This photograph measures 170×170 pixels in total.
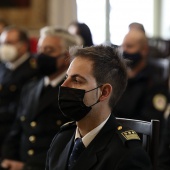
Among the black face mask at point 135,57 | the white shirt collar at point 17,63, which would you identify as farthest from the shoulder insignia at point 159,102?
the white shirt collar at point 17,63

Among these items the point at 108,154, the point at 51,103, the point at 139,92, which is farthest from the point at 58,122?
the point at 108,154

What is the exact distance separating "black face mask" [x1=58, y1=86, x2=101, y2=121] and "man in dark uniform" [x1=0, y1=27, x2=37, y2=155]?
6.27 feet

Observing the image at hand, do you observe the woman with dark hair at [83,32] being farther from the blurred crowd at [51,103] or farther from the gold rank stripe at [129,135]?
the gold rank stripe at [129,135]

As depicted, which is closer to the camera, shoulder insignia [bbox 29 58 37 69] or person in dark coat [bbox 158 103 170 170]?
person in dark coat [bbox 158 103 170 170]

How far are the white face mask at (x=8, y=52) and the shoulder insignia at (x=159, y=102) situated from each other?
156cm

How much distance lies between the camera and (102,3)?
802cm

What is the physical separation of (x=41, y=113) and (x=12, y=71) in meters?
1.16

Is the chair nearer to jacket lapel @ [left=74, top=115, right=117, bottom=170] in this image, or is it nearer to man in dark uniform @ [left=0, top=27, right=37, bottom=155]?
jacket lapel @ [left=74, top=115, right=117, bottom=170]

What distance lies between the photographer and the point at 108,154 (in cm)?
188

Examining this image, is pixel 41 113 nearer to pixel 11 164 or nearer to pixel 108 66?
pixel 11 164

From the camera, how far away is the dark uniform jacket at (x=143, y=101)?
331cm

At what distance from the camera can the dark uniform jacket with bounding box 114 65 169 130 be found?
3314 mm

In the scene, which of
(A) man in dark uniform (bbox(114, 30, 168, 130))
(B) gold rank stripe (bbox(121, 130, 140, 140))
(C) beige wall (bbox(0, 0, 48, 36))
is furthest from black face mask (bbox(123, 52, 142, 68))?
(C) beige wall (bbox(0, 0, 48, 36))

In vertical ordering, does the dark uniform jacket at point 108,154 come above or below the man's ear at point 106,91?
below
